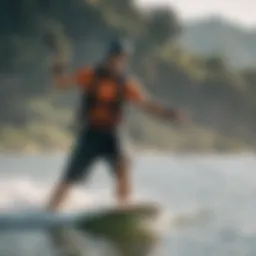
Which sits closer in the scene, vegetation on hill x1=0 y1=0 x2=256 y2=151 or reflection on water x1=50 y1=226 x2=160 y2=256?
reflection on water x1=50 y1=226 x2=160 y2=256

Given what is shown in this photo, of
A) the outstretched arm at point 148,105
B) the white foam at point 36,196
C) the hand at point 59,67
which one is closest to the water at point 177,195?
the white foam at point 36,196

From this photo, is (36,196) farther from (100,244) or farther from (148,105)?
(148,105)

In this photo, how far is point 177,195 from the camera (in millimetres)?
2512

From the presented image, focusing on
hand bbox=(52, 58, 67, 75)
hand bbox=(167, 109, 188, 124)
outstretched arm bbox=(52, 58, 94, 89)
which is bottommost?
hand bbox=(167, 109, 188, 124)

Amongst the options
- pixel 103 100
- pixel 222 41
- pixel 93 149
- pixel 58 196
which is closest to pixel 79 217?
pixel 58 196

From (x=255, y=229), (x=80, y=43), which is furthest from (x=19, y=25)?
(x=255, y=229)

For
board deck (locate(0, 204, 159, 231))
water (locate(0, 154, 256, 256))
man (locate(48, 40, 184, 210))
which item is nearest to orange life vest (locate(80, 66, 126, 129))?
man (locate(48, 40, 184, 210))

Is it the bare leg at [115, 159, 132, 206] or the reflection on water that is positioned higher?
the bare leg at [115, 159, 132, 206]

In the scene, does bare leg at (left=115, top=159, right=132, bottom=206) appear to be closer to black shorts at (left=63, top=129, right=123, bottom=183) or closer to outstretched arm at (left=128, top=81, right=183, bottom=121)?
black shorts at (left=63, top=129, right=123, bottom=183)

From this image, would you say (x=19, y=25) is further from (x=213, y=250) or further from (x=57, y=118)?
(x=213, y=250)

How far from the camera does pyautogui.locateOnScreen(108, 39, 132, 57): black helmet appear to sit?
254 centimetres

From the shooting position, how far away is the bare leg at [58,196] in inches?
97.3

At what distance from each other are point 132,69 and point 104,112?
13 centimetres

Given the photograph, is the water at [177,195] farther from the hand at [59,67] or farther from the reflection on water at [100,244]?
the hand at [59,67]
